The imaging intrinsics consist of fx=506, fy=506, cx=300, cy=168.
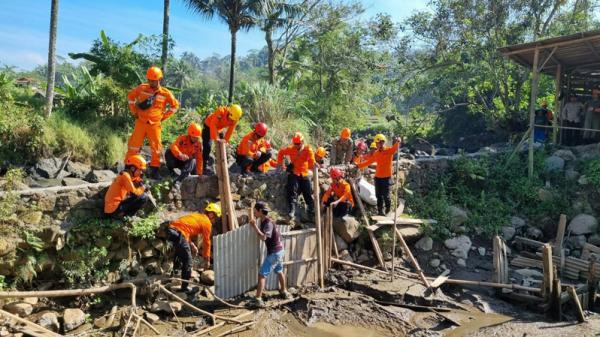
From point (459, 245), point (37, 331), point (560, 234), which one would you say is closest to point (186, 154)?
point (37, 331)

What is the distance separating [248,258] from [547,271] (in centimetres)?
487

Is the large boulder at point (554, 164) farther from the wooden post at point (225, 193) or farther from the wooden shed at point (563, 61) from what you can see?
the wooden post at point (225, 193)

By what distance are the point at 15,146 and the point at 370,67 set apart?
16.1m

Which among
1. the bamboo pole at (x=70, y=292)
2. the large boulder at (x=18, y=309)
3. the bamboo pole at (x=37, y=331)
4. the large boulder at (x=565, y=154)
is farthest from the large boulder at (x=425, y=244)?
the large boulder at (x=18, y=309)

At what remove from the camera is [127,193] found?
7395mm

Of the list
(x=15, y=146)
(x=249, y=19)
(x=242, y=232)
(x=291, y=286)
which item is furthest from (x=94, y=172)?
(x=249, y=19)

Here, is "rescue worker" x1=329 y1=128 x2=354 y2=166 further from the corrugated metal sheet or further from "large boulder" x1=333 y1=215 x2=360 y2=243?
the corrugated metal sheet

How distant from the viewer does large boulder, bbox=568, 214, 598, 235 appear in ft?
36.7

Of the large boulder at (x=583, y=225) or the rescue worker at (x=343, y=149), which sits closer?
the large boulder at (x=583, y=225)

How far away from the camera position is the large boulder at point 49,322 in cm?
638

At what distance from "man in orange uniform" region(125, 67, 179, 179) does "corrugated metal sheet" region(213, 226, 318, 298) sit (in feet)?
6.32

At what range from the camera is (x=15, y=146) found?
8.91 meters

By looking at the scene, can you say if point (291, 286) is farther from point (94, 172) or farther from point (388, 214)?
point (94, 172)

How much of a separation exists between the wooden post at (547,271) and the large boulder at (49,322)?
7.29m
